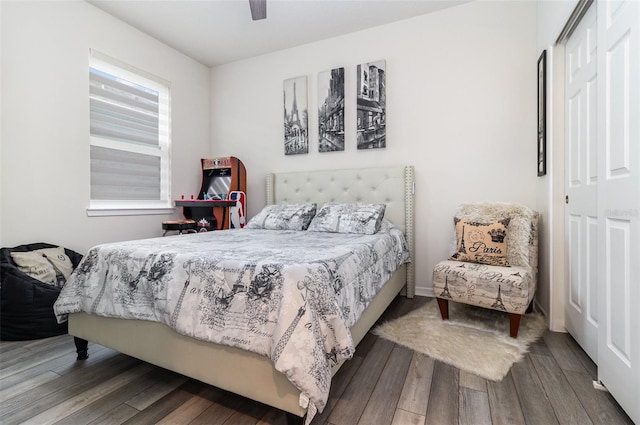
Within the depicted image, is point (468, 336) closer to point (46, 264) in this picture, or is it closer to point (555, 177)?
point (555, 177)

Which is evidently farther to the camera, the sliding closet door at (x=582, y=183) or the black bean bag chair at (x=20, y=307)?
the black bean bag chair at (x=20, y=307)

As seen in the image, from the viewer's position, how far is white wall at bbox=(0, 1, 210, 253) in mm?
2287

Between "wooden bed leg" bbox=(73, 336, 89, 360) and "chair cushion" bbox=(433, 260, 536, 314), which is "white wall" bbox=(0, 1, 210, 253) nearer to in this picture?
"wooden bed leg" bbox=(73, 336, 89, 360)

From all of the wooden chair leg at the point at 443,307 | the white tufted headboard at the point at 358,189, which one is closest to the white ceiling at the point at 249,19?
the white tufted headboard at the point at 358,189

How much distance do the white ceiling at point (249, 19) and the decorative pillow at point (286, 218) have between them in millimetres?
1922

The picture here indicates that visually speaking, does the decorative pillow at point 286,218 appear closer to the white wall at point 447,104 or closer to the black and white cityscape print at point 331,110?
the white wall at point 447,104

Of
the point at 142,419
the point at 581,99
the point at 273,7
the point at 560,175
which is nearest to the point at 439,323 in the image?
the point at 560,175

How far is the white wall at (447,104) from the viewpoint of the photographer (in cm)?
263

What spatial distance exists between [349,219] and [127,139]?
101 inches

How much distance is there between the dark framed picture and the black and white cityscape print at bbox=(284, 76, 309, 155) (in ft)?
7.29

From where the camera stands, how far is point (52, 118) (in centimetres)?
254

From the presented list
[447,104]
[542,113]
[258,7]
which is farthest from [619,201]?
[258,7]

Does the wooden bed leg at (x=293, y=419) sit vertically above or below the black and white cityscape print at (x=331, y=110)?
below

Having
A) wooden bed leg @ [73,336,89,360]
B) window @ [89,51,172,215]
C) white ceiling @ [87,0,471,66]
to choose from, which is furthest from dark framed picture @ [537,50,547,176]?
window @ [89,51,172,215]
